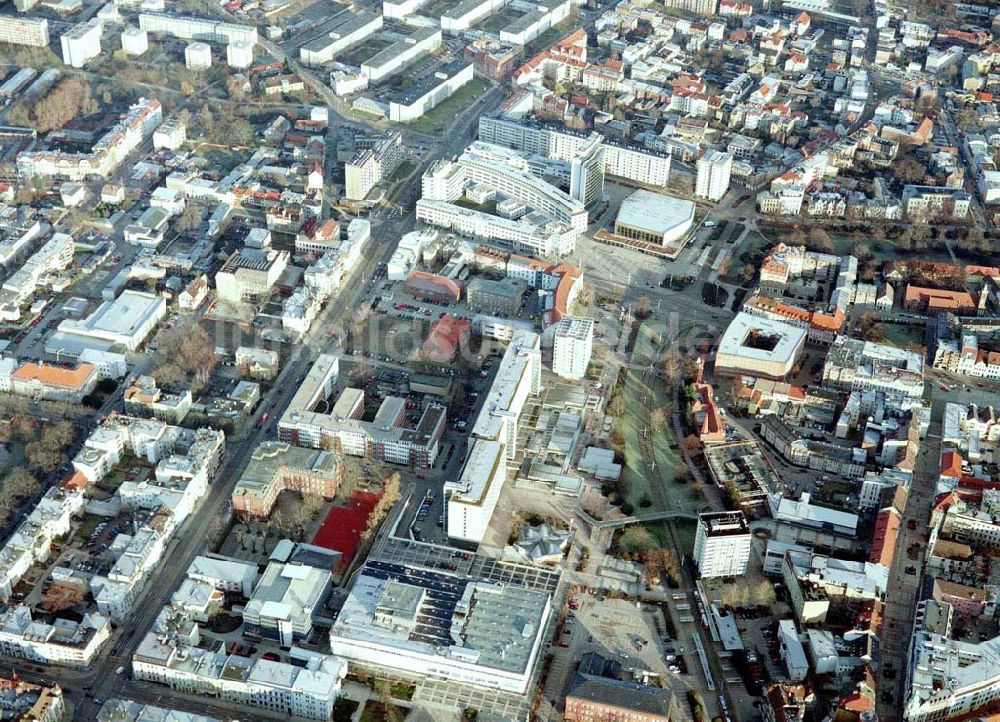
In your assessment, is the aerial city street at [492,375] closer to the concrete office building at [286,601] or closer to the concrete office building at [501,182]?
the concrete office building at [286,601]

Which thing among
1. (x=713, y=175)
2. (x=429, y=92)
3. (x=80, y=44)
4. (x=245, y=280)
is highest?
(x=713, y=175)

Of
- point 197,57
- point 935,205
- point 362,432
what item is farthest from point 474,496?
point 197,57

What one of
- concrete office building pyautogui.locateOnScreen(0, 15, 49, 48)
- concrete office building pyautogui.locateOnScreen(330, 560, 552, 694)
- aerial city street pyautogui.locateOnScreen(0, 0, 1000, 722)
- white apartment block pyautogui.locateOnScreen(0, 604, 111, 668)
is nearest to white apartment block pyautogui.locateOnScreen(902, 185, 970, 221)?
aerial city street pyautogui.locateOnScreen(0, 0, 1000, 722)

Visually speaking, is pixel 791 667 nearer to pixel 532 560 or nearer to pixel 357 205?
pixel 532 560

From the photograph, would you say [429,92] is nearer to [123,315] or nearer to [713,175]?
[713,175]

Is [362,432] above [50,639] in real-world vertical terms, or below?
above

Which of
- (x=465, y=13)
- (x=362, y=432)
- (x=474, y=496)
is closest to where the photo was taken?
(x=474, y=496)

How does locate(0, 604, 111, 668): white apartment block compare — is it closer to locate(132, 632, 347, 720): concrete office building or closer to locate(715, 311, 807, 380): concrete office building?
locate(132, 632, 347, 720): concrete office building
